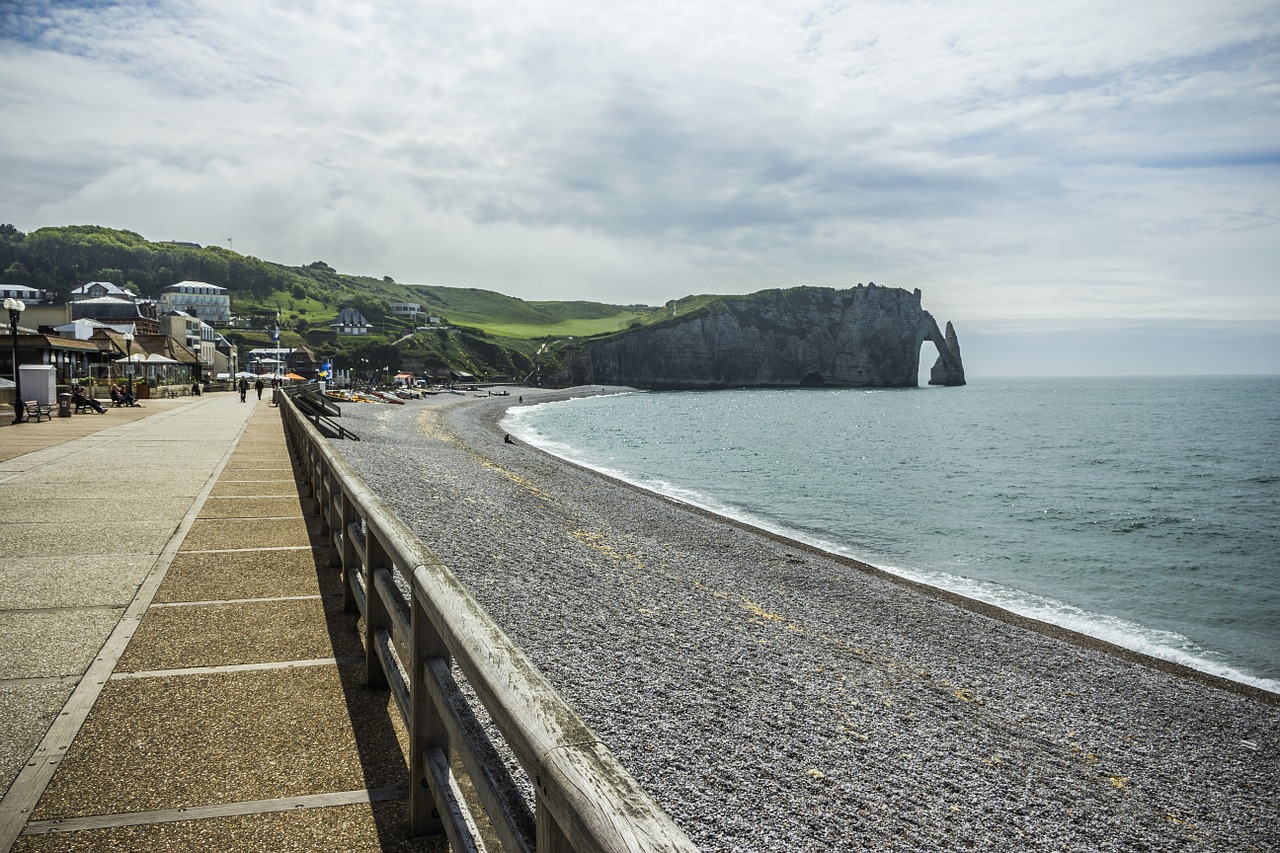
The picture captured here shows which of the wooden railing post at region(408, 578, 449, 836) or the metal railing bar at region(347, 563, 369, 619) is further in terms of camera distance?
the metal railing bar at region(347, 563, 369, 619)

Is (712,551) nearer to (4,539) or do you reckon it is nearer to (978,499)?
(4,539)

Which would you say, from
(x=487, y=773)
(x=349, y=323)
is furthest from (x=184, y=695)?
(x=349, y=323)

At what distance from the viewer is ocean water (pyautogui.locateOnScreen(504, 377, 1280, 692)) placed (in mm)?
17234

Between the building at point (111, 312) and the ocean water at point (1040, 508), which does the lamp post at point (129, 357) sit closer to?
the ocean water at point (1040, 508)

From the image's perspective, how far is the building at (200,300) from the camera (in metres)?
160

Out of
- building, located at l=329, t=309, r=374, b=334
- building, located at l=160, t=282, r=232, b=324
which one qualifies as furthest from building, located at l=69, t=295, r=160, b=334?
building, located at l=329, t=309, r=374, b=334

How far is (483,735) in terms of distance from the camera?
2828mm

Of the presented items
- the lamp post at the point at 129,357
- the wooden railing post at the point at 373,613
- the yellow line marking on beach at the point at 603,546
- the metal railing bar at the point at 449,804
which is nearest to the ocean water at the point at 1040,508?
the yellow line marking on beach at the point at 603,546

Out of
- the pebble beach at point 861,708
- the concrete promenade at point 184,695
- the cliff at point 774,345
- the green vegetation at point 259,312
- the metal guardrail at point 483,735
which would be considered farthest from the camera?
the cliff at point 774,345

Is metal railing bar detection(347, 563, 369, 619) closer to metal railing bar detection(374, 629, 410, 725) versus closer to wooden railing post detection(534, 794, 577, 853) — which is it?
metal railing bar detection(374, 629, 410, 725)

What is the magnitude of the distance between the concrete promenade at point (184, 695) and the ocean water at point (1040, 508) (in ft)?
48.2

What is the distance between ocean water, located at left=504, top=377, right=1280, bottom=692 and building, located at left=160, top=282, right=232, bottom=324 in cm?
12002

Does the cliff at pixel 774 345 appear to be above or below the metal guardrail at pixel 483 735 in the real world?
above

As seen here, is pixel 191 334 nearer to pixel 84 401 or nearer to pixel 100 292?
pixel 100 292
